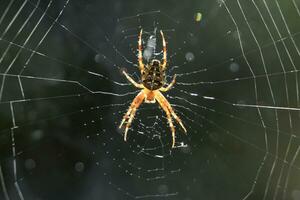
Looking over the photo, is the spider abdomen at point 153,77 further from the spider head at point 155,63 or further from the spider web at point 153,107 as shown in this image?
the spider web at point 153,107

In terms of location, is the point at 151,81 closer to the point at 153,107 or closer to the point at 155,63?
the point at 155,63

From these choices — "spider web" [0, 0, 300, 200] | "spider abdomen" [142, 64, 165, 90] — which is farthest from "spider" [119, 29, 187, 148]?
"spider web" [0, 0, 300, 200]

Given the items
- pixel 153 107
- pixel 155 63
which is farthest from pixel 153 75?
pixel 153 107

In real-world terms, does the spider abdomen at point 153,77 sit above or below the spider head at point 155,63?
below

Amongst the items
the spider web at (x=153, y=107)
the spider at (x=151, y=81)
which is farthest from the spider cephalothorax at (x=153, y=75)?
the spider web at (x=153, y=107)

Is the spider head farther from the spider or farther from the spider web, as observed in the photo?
the spider web
